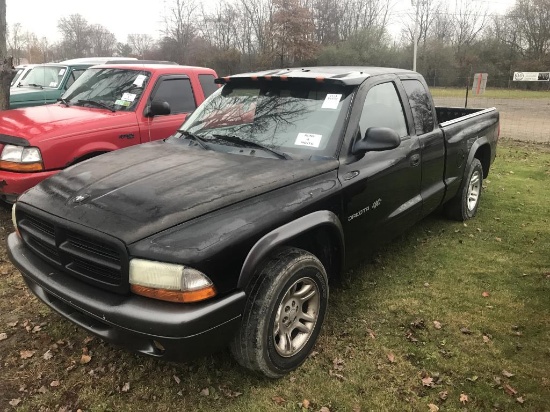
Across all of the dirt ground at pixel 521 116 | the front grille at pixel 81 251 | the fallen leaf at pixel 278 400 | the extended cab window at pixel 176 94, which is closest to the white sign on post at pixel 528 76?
the dirt ground at pixel 521 116

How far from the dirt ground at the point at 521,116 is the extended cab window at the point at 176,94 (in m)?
9.14

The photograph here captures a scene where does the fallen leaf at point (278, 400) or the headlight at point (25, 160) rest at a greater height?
the headlight at point (25, 160)

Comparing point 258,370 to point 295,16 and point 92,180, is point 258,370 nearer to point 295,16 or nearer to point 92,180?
point 92,180

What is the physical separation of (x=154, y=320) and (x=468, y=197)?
452cm

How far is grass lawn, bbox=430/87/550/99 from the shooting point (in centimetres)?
2080

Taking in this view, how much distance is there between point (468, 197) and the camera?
18.4 ft

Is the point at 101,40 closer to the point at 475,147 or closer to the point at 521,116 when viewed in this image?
the point at 521,116

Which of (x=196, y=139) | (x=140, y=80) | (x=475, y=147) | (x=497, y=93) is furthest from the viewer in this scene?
(x=497, y=93)

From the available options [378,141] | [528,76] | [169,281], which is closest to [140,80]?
[378,141]

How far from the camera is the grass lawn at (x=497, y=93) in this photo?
20.8m

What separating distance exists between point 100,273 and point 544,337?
3.11m

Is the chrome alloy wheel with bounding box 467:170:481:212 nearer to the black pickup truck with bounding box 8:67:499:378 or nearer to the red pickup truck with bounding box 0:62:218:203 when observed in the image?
the black pickup truck with bounding box 8:67:499:378

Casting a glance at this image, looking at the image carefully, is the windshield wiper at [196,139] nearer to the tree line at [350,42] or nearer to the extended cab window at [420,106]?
the extended cab window at [420,106]

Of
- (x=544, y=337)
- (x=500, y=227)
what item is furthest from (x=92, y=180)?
(x=500, y=227)
